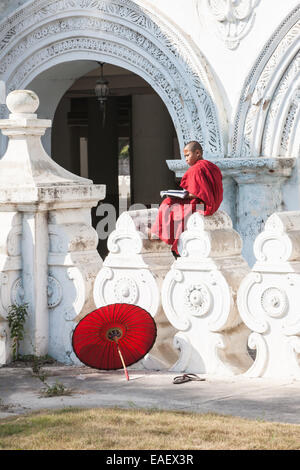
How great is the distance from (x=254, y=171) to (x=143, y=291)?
381 cm

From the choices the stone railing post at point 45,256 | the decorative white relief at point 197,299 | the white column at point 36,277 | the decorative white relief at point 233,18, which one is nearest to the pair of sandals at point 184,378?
the decorative white relief at point 197,299

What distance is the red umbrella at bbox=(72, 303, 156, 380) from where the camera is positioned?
6117 millimetres

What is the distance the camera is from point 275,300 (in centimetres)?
586

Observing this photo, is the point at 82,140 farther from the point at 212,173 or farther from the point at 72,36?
the point at 212,173

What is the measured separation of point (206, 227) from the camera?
6.21 metres

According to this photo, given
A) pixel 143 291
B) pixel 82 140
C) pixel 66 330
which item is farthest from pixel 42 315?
pixel 82 140

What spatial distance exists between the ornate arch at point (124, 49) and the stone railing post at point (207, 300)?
13.6 feet

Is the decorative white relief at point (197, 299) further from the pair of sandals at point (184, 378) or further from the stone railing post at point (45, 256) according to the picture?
the stone railing post at point (45, 256)

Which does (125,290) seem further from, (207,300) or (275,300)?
(275,300)

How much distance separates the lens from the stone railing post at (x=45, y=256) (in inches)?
269

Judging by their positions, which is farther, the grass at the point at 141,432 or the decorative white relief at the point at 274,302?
the decorative white relief at the point at 274,302

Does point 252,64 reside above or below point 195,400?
above

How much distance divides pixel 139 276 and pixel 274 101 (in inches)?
158

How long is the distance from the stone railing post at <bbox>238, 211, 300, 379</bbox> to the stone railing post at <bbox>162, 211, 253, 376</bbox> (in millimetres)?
173
